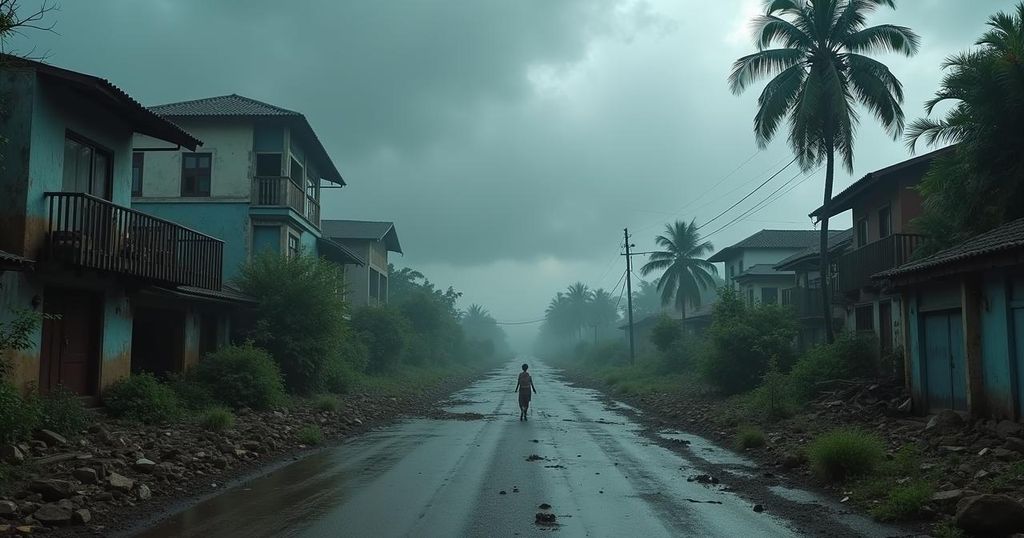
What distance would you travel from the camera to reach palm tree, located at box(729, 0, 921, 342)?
82.2 ft

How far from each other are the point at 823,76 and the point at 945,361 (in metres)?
13.5

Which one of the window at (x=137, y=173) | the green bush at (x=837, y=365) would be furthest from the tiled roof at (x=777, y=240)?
the window at (x=137, y=173)

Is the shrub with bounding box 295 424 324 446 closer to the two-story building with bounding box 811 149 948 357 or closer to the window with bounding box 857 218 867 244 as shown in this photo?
the two-story building with bounding box 811 149 948 357

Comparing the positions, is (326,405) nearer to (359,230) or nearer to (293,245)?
(293,245)

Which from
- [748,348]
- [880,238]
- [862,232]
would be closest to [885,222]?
[880,238]

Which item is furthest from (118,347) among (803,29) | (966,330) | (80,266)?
A: (803,29)

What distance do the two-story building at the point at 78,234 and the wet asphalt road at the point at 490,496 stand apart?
4.88 metres

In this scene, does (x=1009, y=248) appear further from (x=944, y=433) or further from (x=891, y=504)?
(x=891, y=504)

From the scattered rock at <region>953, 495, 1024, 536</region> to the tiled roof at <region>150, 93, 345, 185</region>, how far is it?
24.9m

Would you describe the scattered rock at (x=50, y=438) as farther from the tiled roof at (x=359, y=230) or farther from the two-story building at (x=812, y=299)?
the tiled roof at (x=359, y=230)

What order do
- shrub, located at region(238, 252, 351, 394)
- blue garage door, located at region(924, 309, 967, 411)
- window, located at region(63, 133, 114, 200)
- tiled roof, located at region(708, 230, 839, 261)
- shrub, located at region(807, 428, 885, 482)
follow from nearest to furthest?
shrub, located at region(807, 428, 885, 482), blue garage door, located at region(924, 309, 967, 411), window, located at region(63, 133, 114, 200), shrub, located at region(238, 252, 351, 394), tiled roof, located at region(708, 230, 839, 261)

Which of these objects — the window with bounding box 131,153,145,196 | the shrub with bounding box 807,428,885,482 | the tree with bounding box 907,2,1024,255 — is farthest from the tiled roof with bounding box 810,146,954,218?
the window with bounding box 131,153,145,196

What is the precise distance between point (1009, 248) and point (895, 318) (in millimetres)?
13621

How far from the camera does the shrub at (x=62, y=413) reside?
12.3 metres
